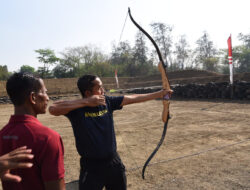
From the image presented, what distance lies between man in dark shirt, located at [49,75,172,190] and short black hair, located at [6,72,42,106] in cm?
70

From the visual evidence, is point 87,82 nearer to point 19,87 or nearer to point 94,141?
point 94,141

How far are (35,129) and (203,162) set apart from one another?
3.75 metres

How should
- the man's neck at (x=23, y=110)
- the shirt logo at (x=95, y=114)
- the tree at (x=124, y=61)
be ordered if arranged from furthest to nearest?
1. the tree at (x=124, y=61)
2. the shirt logo at (x=95, y=114)
3. the man's neck at (x=23, y=110)

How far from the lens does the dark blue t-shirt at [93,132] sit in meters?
2.00

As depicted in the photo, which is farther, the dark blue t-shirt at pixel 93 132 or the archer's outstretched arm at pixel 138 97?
the archer's outstretched arm at pixel 138 97

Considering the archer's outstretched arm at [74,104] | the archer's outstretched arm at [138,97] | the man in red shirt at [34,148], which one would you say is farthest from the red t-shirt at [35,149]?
the archer's outstretched arm at [138,97]

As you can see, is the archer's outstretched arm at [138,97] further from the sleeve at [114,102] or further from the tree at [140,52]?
the tree at [140,52]

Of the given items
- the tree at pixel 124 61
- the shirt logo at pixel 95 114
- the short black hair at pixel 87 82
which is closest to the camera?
the shirt logo at pixel 95 114

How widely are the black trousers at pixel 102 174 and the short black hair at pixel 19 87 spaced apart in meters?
1.01

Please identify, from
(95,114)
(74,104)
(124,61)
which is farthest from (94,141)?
(124,61)

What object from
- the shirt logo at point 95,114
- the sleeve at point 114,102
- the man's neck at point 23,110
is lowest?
the shirt logo at point 95,114

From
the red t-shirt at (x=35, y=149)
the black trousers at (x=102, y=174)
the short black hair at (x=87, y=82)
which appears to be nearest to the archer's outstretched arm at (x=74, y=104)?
the short black hair at (x=87, y=82)

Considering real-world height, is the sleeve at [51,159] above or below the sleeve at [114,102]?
below

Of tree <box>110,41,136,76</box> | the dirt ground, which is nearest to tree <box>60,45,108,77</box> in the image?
tree <box>110,41,136,76</box>
